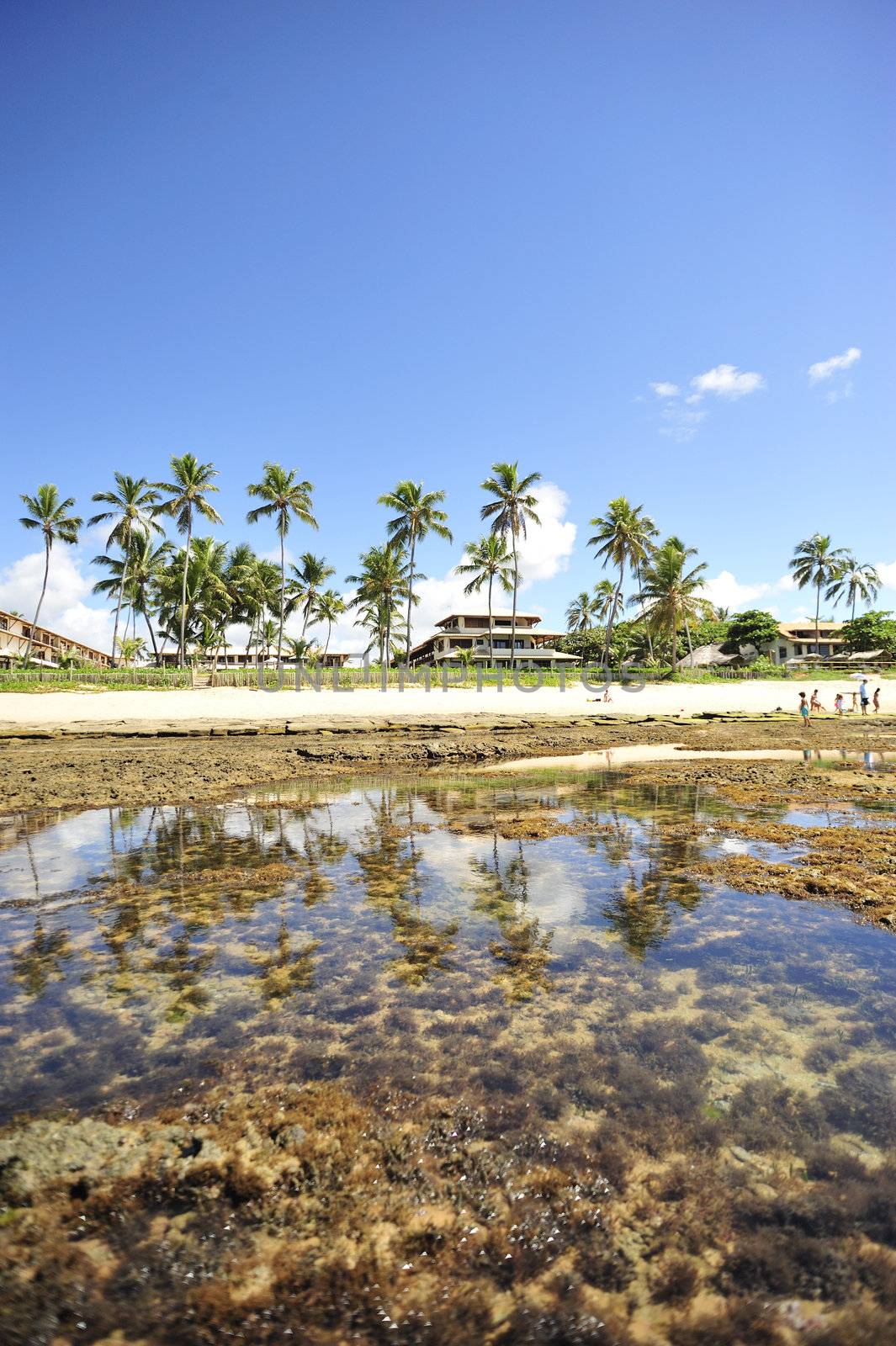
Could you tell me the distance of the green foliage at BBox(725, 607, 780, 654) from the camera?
2618 inches

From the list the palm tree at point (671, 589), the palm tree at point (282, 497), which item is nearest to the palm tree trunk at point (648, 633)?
the palm tree at point (671, 589)

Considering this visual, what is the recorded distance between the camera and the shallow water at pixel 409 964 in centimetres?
329

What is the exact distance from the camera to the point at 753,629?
67.0 meters

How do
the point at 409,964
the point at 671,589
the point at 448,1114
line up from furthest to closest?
the point at 671,589, the point at 409,964, the point at 448,1114

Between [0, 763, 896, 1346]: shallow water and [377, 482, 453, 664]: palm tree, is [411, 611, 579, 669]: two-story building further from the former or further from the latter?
[0, 763, 896, 1346]: shallow water

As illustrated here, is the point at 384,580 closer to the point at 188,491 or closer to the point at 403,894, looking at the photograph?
the point at 188,491

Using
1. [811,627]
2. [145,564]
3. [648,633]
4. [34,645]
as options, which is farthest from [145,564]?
[811,627]

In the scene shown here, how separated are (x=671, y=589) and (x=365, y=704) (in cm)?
3319

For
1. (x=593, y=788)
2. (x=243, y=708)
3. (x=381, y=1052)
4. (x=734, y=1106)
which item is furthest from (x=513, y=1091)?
(x=243, y=708)

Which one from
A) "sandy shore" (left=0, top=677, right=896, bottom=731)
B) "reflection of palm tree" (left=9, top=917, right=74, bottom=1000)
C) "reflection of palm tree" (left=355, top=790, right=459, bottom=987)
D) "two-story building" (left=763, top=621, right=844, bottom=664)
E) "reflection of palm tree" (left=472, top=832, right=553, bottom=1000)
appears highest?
"two-story building" (left=763, top=621, right=844, bottom=664)

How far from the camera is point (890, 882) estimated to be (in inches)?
238

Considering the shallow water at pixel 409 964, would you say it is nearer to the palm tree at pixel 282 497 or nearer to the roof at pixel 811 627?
the palm tree at pixel 282 497

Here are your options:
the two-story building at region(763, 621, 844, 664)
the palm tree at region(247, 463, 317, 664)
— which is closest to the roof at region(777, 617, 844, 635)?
the two-story building at region(763, 621, 844, 664)

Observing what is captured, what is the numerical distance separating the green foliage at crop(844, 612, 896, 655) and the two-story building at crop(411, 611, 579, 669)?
29455mm
